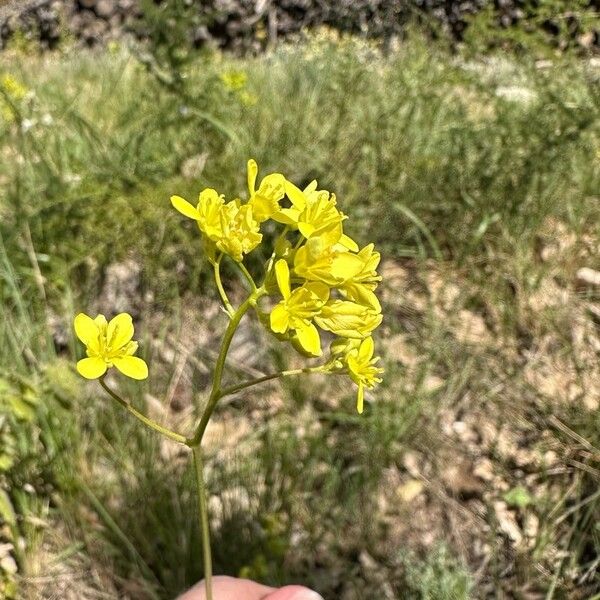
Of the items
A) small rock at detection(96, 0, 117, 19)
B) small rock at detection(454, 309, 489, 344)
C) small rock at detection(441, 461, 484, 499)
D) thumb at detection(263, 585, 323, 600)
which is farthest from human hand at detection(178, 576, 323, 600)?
small rock at detection(96, 0, 117, 19)

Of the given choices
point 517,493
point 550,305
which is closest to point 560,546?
point 517,493

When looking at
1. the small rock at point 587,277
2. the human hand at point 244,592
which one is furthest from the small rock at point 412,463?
the small rock at point 587,277

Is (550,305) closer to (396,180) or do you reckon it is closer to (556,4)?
(396,180)

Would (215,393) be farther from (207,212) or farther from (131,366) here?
(207,212)

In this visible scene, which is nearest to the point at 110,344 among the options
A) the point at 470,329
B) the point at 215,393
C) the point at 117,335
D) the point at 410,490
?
the point at 117,335

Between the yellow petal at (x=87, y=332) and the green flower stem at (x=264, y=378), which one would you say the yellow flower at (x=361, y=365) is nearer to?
the green flower stem at (x=264, y=378)

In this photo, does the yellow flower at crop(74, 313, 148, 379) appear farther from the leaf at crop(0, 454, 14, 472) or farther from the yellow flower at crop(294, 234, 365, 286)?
the leaf at crop(0, 454, 14, 472)

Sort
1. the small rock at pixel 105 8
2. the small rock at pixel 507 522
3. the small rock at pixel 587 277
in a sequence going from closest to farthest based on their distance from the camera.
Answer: the small rock at pixel 507 522
the small rock at pixel 587 277
the small rock at pixel 105 8
